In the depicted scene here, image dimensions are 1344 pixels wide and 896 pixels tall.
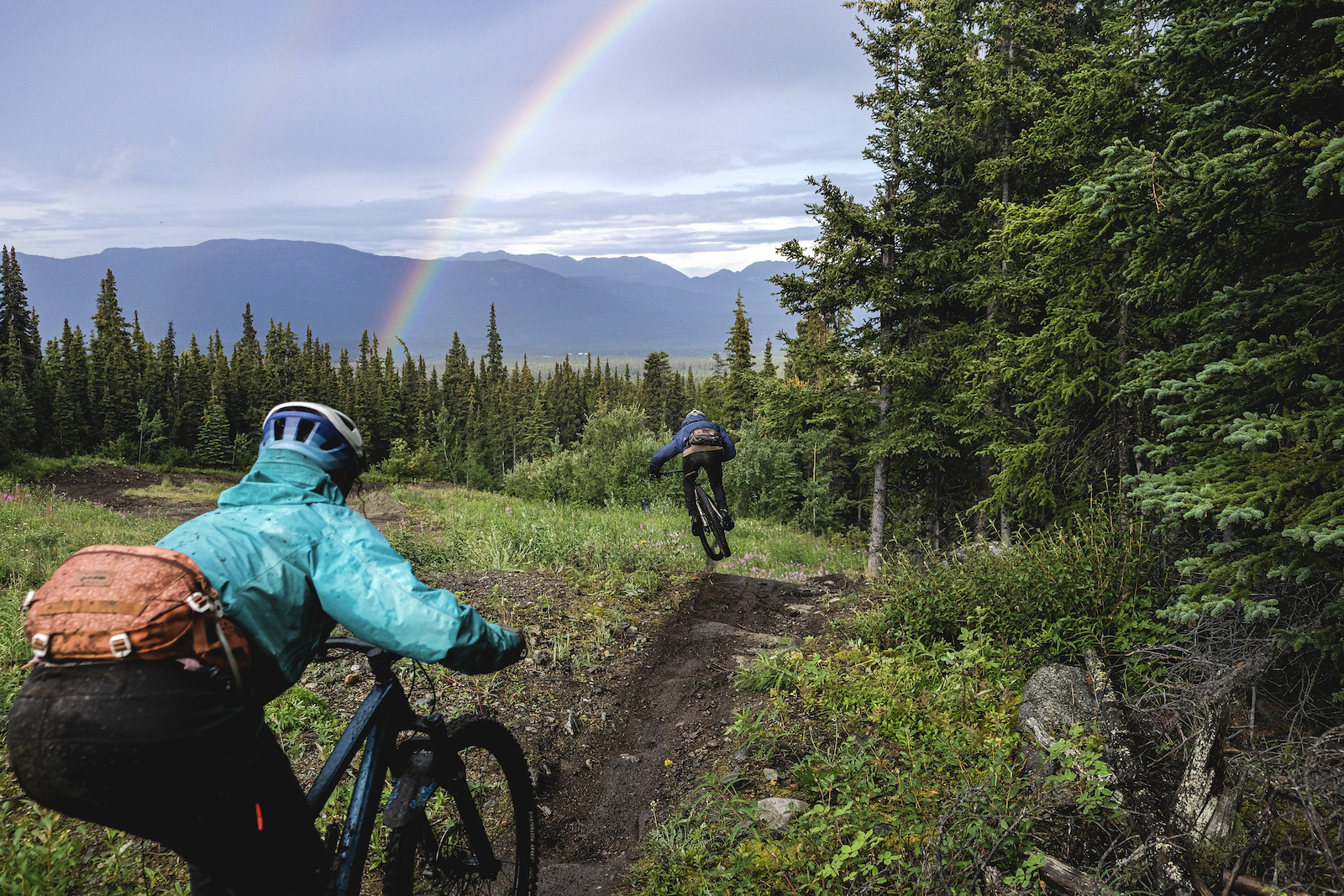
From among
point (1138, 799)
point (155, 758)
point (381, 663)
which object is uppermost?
point (155, 758)

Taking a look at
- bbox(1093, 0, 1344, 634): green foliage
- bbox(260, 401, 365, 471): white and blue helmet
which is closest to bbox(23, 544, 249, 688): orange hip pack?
bbox(260, 401, 365, 471): white and blue helmet

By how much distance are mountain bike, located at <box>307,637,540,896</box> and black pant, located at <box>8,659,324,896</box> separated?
420 millimetres

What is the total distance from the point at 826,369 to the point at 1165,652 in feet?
33.2

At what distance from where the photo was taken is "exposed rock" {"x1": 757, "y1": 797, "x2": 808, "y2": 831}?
13.9 feet

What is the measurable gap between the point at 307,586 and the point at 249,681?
14.2 inches

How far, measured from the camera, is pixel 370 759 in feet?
9.59

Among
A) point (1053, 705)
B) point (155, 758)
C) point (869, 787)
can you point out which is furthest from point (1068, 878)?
point (155, 758)

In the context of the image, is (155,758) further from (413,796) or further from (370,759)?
(413,796)

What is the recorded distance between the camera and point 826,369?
14.9 meters

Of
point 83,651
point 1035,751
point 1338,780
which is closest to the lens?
point 83,651

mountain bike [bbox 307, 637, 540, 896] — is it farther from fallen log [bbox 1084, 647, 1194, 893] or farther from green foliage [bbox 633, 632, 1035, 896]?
fallen log [bbox 1084, 647, 1194, 893]

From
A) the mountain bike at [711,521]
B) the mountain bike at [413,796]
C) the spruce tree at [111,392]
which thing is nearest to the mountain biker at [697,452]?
the mountain bike at [711,521]

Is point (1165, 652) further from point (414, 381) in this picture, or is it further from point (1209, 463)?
point (414, 381)

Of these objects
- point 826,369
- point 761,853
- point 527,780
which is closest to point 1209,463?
point 761,853
